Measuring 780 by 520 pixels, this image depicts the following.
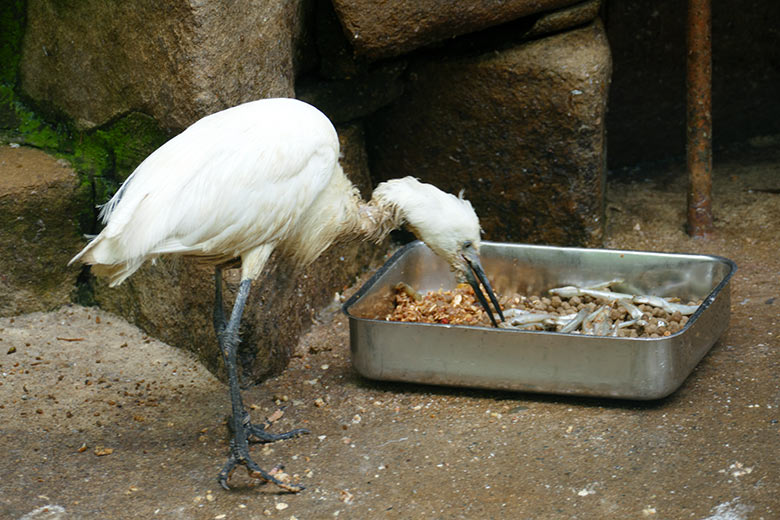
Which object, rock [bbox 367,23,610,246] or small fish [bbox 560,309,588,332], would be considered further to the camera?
rock [bbox 367,23,610,246]

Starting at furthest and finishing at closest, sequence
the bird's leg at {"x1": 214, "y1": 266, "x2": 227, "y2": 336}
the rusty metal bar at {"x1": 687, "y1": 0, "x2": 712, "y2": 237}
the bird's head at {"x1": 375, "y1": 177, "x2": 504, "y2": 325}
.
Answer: the rusty metal bar at {"x1": 687, "y1": 0, "x2": 712, "y2": 237} → the bird's head at {"x1": 375, "y1": 177, "x2": 504, "y2": 325} → the bird's leg at {"x1": 214, "y1": 266, "x2": 227, "y2": 336}

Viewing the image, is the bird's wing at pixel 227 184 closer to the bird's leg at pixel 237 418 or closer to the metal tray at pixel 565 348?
the bird's leg at pixel 237 418

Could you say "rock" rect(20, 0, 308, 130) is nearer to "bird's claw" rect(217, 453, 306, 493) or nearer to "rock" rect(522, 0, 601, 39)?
"rock" rect(522, 0, 601, 39)

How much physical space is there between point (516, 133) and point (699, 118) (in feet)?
3.41

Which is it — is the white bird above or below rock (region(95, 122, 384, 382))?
above

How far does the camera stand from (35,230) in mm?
4305

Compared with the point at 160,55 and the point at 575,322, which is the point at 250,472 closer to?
the point at 575,322

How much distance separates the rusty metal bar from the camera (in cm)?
493

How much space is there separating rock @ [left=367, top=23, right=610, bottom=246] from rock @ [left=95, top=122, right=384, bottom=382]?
85cm

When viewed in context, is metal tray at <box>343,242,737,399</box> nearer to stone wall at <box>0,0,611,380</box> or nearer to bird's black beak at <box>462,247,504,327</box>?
bird's black beak at <box>462,247,504,327</box>

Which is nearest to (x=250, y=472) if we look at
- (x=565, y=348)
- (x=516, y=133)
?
(x=565, y=348)

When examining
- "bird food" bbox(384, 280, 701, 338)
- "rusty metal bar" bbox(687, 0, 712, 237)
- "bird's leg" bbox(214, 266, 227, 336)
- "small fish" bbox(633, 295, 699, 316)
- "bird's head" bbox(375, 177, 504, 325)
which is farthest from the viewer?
"rusty metal bar" bbox(687, 0, 712, 237)

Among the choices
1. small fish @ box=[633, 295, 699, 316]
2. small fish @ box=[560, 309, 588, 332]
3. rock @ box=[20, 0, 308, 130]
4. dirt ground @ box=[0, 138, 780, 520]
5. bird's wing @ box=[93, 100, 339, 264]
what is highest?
rock @ box=[20, 0, 308, 130]

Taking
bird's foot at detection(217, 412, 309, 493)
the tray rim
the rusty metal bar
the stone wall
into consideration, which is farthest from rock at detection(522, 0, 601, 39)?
bird's foot at detection(217, 412, 309, 493)
